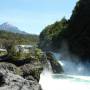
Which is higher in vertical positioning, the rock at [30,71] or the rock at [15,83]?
the rock at [30,71]

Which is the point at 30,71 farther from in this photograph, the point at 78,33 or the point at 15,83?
the point at 78,33

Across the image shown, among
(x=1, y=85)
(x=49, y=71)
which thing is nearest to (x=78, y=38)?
(x=49, y=71)

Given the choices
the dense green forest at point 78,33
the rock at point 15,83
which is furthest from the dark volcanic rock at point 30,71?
the dense green forest at point 78,33

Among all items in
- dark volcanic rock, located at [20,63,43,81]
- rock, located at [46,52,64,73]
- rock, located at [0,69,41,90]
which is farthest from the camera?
rock, located at [46,52,64,73]

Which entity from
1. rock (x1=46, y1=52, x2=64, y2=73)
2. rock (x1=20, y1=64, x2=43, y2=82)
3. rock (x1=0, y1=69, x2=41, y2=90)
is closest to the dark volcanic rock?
rock (x1=20, y1=64, x2=43, y2=82)

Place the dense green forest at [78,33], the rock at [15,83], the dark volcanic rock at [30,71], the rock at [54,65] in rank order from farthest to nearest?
the dense green forest at [78,33]
the rock at [54,65]
the dark volcanic rock at [30,71]
the rock at [15,83]

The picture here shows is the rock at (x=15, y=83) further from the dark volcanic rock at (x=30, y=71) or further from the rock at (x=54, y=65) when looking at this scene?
the rock at (x=54, y=65)

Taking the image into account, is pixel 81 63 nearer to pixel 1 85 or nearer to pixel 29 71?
pixel 29 71

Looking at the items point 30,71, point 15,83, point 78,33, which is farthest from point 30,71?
point 78,33

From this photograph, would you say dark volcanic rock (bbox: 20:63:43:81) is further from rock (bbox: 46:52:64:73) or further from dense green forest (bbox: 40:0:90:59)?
dense green forest (bbox: 40:0:90:59)

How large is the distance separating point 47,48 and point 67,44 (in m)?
12.4

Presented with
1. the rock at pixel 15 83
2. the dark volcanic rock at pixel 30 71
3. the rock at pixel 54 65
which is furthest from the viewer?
the rock at pixel 54 65

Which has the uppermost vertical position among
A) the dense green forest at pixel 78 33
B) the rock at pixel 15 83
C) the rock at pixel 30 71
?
the dense green forest at pixel 78 33

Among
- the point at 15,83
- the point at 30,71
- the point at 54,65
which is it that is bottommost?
the point at 15,83
